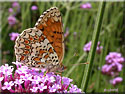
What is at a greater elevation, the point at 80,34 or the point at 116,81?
the point at 80,34

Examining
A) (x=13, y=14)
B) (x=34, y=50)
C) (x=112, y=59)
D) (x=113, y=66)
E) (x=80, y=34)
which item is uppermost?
(x=13, y=14)

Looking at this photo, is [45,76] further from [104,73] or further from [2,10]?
[2,10]

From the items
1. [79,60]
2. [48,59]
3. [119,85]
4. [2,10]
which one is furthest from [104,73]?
[2,10]

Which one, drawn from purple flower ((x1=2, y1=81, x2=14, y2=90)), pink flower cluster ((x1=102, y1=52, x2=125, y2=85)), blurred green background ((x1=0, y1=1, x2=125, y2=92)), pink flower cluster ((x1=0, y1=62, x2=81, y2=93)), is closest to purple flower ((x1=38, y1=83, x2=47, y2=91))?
pink flower cluster ((x1=0, y1=62, x2=81, y2=93))

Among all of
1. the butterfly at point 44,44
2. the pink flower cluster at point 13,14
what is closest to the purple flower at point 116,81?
the butterfly at point 44,44

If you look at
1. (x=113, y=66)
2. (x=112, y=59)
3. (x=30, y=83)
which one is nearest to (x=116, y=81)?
(x=113, y=66)

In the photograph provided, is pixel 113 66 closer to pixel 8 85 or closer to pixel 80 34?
pixel 80 34
